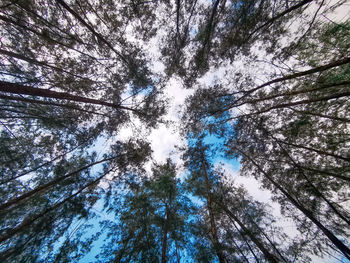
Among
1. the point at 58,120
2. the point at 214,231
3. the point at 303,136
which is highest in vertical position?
the point at 58,120

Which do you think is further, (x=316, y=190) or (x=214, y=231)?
(x=316, y=190)

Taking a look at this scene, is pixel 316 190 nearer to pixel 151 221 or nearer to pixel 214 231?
pixel 214 231

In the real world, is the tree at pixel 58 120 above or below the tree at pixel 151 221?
above

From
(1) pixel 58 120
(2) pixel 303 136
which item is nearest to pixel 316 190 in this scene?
(2) pixel 303 136

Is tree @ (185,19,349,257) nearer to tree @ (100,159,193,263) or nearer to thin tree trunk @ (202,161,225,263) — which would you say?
thin tree trunk @ (202,161,225,263)

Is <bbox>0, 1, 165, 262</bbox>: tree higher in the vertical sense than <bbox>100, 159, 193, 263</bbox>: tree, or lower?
higher

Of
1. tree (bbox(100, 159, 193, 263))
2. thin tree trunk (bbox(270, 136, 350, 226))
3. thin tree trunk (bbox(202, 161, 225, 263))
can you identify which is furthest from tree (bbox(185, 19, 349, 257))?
tree (bbox(100, 159, 193, 263))

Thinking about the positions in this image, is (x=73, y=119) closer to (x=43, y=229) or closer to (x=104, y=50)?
(x=104, y=50)

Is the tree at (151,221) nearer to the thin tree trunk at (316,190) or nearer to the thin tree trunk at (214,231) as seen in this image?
the thin tree trunk at (214,231)

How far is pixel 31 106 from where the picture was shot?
549cm

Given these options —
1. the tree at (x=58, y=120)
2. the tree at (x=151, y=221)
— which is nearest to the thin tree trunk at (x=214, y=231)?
the tree at (x=151, y=221)

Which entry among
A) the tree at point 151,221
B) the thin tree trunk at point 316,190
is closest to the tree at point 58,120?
the tree at point 151,221

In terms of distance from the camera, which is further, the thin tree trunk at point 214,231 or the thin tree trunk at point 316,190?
the thin tree trunk at point 316,190

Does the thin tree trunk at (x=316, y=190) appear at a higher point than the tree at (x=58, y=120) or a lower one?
lower
